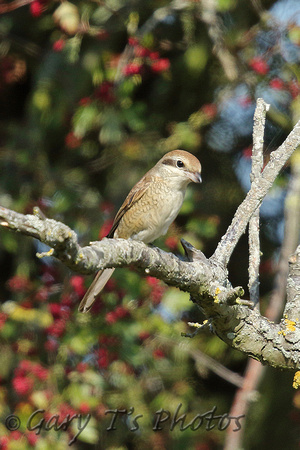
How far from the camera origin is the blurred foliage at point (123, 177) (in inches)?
166

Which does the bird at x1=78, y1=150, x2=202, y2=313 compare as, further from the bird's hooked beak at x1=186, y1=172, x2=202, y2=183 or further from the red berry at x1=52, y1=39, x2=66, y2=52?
the red berry at x1=52, y1=39, x2=66, y2=52

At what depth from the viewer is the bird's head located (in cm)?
361

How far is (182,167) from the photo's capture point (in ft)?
12.0

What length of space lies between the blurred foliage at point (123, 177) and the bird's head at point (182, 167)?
0.70 m

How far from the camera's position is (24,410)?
413 cm

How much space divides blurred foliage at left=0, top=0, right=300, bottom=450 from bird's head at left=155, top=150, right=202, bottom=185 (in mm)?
700

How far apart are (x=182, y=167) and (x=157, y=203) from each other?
25 centimetres

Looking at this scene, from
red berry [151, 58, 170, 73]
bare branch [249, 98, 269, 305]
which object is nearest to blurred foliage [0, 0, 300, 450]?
red berry [151, 58, 170, 73]

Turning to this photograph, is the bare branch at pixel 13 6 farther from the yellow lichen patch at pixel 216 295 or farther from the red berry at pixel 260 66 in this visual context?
the yellow lichen patch at pixel 216 295

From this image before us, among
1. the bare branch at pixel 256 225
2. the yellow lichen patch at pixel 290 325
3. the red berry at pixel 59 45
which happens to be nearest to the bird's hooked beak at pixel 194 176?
the bare branch at pixel 256 225

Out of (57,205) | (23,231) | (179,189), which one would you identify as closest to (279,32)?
(179,189)

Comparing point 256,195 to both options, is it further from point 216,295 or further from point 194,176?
point 194,176

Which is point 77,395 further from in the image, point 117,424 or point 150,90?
point 150,90

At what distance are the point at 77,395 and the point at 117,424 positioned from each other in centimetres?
78
